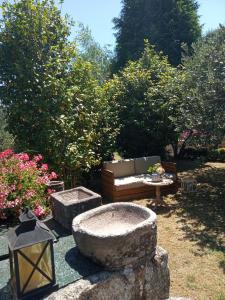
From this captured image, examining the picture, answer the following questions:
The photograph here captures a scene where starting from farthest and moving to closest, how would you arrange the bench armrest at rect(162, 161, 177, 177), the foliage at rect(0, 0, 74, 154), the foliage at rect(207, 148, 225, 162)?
the foliage at rect(207, 148, 225, 162) → the bench armrest at rect(162, 161, 177, 177) → the foliage at rect(0, 0, 74, 154)

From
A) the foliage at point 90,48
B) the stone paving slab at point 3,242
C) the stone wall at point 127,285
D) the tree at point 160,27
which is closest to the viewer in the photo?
the stone wall at point 127,285

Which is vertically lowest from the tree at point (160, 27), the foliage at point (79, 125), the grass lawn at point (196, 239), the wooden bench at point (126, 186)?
the grass lawn at point (196, 239)

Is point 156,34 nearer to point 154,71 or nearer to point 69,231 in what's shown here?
point 154,71

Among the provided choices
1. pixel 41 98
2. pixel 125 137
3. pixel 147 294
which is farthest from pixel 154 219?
pixel 125 137

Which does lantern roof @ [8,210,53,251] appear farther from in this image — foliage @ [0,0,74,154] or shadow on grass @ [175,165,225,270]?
foliage @ [0,0,74,154]

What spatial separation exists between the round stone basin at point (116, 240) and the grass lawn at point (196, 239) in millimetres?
1161

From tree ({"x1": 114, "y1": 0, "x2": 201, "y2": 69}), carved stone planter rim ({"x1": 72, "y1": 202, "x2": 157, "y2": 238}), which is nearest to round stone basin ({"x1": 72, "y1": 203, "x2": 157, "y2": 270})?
carved stone planter rim ({"x1": 72, "y1": 202, "x2": 157, "y2": 238})

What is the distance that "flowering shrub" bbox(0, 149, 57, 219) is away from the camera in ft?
12.1

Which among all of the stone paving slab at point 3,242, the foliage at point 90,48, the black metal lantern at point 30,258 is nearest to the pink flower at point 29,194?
the stone paving slab at point 3,242

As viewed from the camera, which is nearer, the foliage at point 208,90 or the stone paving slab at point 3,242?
the stone paving slab at point 3,242

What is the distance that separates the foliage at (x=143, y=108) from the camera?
9492mm

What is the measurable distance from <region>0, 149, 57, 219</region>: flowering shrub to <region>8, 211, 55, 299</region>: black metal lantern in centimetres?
→ 103

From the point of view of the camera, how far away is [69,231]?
12.5ft

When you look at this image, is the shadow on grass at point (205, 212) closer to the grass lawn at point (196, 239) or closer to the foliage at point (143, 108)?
the grass lawn at point (196, 239)
